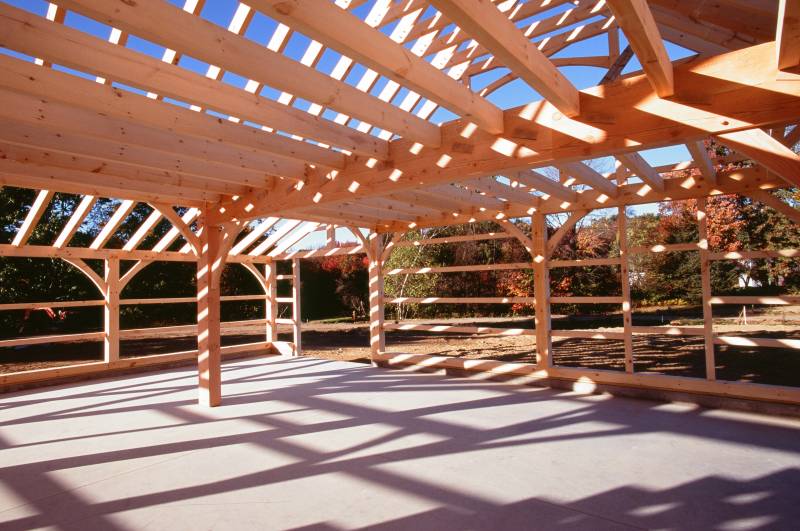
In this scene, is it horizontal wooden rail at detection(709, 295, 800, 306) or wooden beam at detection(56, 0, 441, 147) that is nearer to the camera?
wooden beam at detection(56, 0, 441, 147)

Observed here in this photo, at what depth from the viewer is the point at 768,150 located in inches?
103

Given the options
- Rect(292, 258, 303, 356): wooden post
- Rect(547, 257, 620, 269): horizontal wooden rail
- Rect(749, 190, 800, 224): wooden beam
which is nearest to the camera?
Rect(749, 190, 800, 224): wooden beam

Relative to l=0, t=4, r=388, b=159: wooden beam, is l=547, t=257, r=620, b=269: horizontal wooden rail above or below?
below

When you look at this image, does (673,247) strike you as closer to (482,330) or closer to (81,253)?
(482,330)

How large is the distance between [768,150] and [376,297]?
593 cm

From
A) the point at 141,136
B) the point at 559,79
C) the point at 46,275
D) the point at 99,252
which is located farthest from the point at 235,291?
the point at 559,79

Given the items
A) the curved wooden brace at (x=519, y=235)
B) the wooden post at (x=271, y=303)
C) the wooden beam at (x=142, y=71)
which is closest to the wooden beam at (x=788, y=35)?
the wooden beam at (x=142, y=71)

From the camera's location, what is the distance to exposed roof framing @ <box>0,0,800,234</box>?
6.48 feet

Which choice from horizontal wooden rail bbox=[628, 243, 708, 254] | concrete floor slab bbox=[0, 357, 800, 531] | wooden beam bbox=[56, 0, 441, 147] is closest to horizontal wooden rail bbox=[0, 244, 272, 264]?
concrete floor slab bbox=[0, 357, 800, 531]

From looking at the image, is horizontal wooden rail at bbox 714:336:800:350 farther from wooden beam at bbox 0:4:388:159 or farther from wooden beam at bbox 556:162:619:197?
wooden beam at bbox 0:4:388:159

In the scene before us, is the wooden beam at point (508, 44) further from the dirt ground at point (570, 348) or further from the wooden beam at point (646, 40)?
the dirt ground at point (570, 348)

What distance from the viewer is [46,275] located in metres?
11.8

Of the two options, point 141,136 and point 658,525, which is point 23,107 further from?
point 658,525

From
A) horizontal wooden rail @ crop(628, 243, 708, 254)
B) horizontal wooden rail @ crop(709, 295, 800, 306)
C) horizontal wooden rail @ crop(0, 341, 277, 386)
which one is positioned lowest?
horizontal wooden rail @ crop(0, 341, 277, 386)
